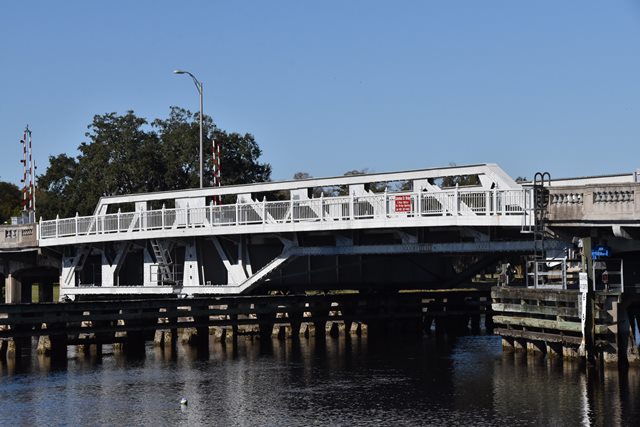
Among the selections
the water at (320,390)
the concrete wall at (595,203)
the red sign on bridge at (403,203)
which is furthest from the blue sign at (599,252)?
the red sign on bridge at (403,203)

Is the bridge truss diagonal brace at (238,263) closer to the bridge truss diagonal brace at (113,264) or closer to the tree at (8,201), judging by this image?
the bridge truss diagonal brace at (113,264)

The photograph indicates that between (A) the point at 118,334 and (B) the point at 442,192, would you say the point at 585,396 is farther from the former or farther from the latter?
(A) the point at 118,334

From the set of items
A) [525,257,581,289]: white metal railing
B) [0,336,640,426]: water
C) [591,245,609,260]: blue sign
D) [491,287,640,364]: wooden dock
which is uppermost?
[591,245,609,260]: blue sign

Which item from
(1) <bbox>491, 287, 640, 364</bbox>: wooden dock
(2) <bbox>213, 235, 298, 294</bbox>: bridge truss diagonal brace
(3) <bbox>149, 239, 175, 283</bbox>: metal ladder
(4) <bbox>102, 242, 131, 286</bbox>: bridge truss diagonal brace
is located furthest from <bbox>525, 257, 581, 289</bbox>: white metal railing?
(4) <bbox>102, 242, 131, 286</bbox>: bridge truss diagonal brace

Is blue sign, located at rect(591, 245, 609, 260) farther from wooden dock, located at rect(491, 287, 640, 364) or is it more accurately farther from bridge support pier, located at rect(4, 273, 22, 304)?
bridge support pier, located at rect(4, 273, 22, 304)

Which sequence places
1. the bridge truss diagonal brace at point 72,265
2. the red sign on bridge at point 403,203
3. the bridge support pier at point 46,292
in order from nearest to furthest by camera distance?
the red sign on bridge at point 403,203
the bridge truss diagonal brace at point 72,265
the bridge support pier at point 46,292

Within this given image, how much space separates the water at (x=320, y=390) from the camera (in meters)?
35.0

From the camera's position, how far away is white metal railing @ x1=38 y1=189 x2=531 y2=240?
47.7 meters

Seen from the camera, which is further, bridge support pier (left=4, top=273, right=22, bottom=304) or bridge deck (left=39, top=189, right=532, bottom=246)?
bridge support pier (left=4, top=273, right=22, bottom=304)

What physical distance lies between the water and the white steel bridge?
16.0ft

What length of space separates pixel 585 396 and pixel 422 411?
5032 mm

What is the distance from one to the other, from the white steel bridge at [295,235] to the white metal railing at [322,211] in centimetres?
5

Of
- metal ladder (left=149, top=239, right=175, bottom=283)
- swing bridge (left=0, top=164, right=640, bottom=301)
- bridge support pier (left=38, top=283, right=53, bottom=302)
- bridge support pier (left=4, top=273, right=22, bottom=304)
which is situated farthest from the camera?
bridge support pier (left=38, top=283, right=53, bottom=302)

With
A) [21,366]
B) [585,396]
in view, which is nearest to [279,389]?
[585,396]
